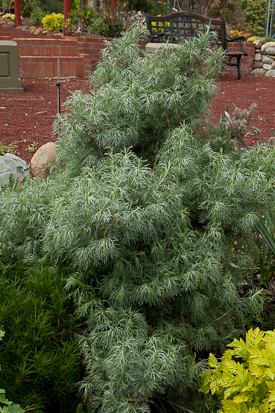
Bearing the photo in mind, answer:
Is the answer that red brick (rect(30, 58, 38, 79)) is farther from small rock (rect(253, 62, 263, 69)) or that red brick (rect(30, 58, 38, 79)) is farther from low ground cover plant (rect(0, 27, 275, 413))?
low ground cover plant (rect(0, 27, 275, 413))

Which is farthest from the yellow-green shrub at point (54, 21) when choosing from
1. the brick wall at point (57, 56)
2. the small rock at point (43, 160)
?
the small rock at point (43, 160)

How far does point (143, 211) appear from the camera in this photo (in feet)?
6.22

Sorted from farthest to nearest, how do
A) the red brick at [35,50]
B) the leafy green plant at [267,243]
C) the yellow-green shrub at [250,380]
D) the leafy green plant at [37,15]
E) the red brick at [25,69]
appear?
the leafy green plant at [37,15] < the red brick at [35,50] < the red brick at [25,69] < the leafy green plant at [267,243] < the yellow-green shrub at [250,380]

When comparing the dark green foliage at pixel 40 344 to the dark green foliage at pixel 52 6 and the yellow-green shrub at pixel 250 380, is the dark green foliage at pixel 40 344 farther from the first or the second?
the dark green foliage at pixel 52 6

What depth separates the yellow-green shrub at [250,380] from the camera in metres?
1.64

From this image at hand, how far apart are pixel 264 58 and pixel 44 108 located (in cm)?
815

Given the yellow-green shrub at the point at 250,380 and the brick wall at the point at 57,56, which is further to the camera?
the brick wall at the point at 57,56

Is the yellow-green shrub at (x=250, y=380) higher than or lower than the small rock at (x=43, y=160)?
lower

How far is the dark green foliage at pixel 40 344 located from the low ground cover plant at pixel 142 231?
0.01 metres

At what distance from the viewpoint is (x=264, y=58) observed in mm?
12219

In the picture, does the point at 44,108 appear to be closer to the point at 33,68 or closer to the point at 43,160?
the point at 43,160

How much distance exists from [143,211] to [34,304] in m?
0.68

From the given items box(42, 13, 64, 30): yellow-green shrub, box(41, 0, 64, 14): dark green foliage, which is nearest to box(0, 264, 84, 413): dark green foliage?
box(42, 13, 64, 30): yellow-green shrub

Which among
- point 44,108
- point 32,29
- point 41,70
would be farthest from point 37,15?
point 44,108
